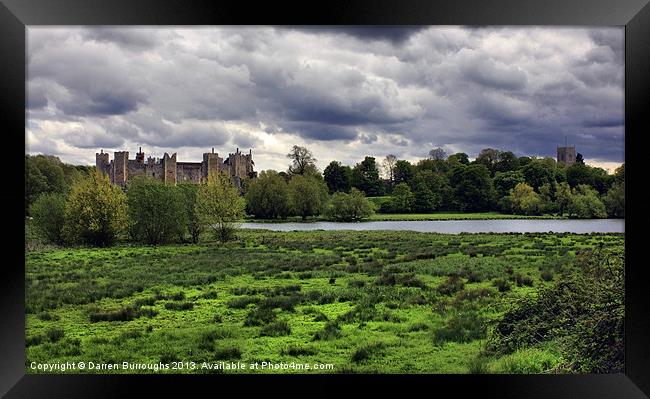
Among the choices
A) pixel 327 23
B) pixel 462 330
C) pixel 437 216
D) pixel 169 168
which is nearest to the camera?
pixel 327 23

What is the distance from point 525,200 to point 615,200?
1067 millimetres

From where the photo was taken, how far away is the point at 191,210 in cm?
663

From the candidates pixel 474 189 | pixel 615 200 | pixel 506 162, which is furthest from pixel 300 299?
pixel 615 200

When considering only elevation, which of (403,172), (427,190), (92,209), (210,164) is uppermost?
(210,164)

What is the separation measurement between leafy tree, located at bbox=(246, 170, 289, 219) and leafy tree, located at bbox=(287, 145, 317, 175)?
0.22 meters

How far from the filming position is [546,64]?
6.09m

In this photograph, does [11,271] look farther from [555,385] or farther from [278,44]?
[555,385]

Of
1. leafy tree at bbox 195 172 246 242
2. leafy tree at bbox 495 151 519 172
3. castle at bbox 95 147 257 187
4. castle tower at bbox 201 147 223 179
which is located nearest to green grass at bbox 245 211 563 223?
leafy tree at bbox 495 151 519 172

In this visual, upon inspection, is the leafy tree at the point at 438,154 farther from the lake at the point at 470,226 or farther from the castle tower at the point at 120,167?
the castle tower at the point at 120,167

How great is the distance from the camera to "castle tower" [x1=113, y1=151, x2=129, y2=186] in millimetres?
6141

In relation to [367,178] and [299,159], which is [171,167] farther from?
[367,178]

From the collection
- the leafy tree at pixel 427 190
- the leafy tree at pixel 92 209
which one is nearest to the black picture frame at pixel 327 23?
the leafy tree at pixel 92 209

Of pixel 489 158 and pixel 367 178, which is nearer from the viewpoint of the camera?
pixel 489 158

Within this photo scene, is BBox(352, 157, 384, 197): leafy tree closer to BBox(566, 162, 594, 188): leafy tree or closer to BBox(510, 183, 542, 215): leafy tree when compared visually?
BBox(510, 183, 542, 215): leafy tree
